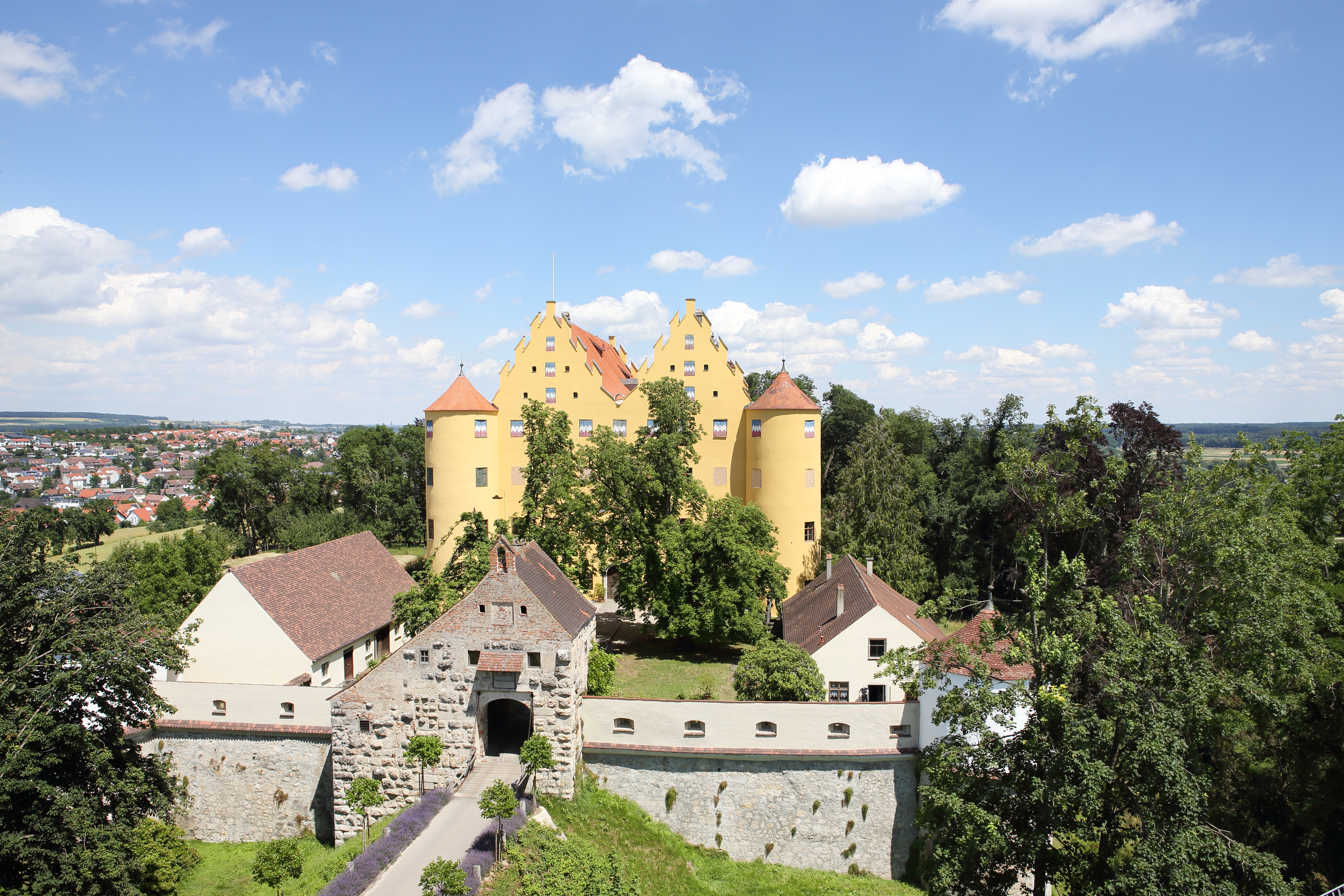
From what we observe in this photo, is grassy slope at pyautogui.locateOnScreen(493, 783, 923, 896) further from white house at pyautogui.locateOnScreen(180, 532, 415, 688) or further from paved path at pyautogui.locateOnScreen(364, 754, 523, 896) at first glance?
white house at pyautogui.locateOnScreen(180, 532, 415, 688)

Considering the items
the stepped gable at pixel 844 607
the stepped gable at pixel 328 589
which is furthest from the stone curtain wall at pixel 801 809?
the stepped gable at pixel 328 589

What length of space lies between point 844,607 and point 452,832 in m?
17.1

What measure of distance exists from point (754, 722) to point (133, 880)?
18457 mm

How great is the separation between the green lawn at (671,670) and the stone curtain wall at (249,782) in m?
10.6

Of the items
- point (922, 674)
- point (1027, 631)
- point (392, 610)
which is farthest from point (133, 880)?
point (1027, 631)

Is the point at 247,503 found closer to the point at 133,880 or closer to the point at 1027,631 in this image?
the point at 133,880

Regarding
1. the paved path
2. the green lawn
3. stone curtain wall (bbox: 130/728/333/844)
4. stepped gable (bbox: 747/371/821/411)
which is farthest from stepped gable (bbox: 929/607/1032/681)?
stone curtain wall (bbox: 130/728/333/844)

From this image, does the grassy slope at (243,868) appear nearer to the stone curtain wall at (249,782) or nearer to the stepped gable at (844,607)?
the stone curtain wall at (249,782)

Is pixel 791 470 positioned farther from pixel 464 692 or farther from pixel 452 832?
pixel 452 832

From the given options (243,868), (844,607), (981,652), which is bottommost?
(243,868)

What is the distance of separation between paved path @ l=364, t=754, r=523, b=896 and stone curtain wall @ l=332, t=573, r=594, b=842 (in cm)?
56

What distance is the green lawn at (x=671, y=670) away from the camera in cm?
2867

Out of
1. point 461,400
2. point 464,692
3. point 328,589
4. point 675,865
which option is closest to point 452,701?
point 464,692

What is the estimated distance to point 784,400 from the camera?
1596 inches
